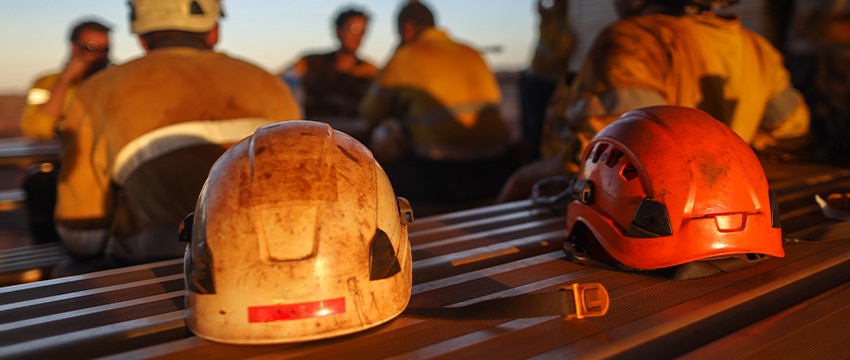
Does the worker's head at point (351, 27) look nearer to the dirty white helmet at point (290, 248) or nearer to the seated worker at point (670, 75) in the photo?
the seated worker at point (670, 75)

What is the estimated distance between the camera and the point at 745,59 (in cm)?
381

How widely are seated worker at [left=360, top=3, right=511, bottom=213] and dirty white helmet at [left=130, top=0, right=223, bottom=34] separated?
2.71 meters

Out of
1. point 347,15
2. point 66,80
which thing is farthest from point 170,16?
point 347,15

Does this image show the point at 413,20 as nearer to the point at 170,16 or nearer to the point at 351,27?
the point at 351,27

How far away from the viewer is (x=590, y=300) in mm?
1745

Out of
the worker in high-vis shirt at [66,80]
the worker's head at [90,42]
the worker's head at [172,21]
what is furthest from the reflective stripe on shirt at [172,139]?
the worker's head at [90,42]

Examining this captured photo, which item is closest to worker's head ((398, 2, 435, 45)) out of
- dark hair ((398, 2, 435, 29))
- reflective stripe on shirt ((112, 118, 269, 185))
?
dark hair ((398, 2, 435, 29))

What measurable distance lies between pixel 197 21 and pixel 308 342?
206cm

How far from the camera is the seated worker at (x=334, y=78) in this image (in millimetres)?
8086

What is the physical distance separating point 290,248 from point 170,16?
201cm

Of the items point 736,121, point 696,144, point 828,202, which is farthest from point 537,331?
point 736,121

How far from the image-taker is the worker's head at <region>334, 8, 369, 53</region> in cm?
798

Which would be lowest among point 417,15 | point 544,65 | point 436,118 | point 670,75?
point 544,65

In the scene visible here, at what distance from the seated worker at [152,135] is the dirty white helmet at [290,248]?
4.28 feet
